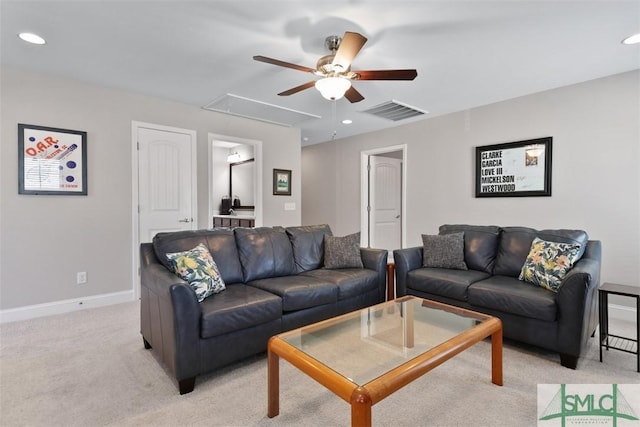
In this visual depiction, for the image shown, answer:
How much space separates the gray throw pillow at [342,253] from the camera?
309cm

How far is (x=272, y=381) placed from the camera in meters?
1.62

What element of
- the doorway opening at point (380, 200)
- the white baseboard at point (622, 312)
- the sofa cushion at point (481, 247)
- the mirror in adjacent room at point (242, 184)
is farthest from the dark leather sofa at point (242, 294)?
the mirror in adjacent room at point (242, 184)

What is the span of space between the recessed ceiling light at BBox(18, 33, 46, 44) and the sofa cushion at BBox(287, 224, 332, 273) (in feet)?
8.27

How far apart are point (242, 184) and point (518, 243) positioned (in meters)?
5.31

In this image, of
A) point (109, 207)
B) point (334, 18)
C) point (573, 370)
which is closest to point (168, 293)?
point (334, 18)

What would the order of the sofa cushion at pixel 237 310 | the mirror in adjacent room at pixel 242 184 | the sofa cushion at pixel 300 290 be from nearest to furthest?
the sofa cushion at pixel 237 310
the sofa cushion at pixel 300 290
the mirror in adjacent room at pixel 242 184

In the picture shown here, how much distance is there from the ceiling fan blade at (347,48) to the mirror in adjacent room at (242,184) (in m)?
4.42

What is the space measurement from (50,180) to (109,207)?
0.57 m

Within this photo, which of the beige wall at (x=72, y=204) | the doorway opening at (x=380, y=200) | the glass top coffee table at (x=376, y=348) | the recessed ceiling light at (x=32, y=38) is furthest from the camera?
the doorway opening at (x=380, y=200)

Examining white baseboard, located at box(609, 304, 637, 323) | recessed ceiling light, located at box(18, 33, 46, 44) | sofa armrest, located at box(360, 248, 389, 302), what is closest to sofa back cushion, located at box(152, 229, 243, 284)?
sofa armrest, located at box(360, 248, 389, 302)

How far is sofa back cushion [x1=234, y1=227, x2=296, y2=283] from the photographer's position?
2.75 meters

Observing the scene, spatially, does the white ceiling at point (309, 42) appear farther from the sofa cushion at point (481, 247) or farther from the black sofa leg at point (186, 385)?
the black sofa leg at point (186, 385)

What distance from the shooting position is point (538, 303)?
221 centimetres

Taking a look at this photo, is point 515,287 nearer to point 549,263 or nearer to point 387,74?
point 549,263
